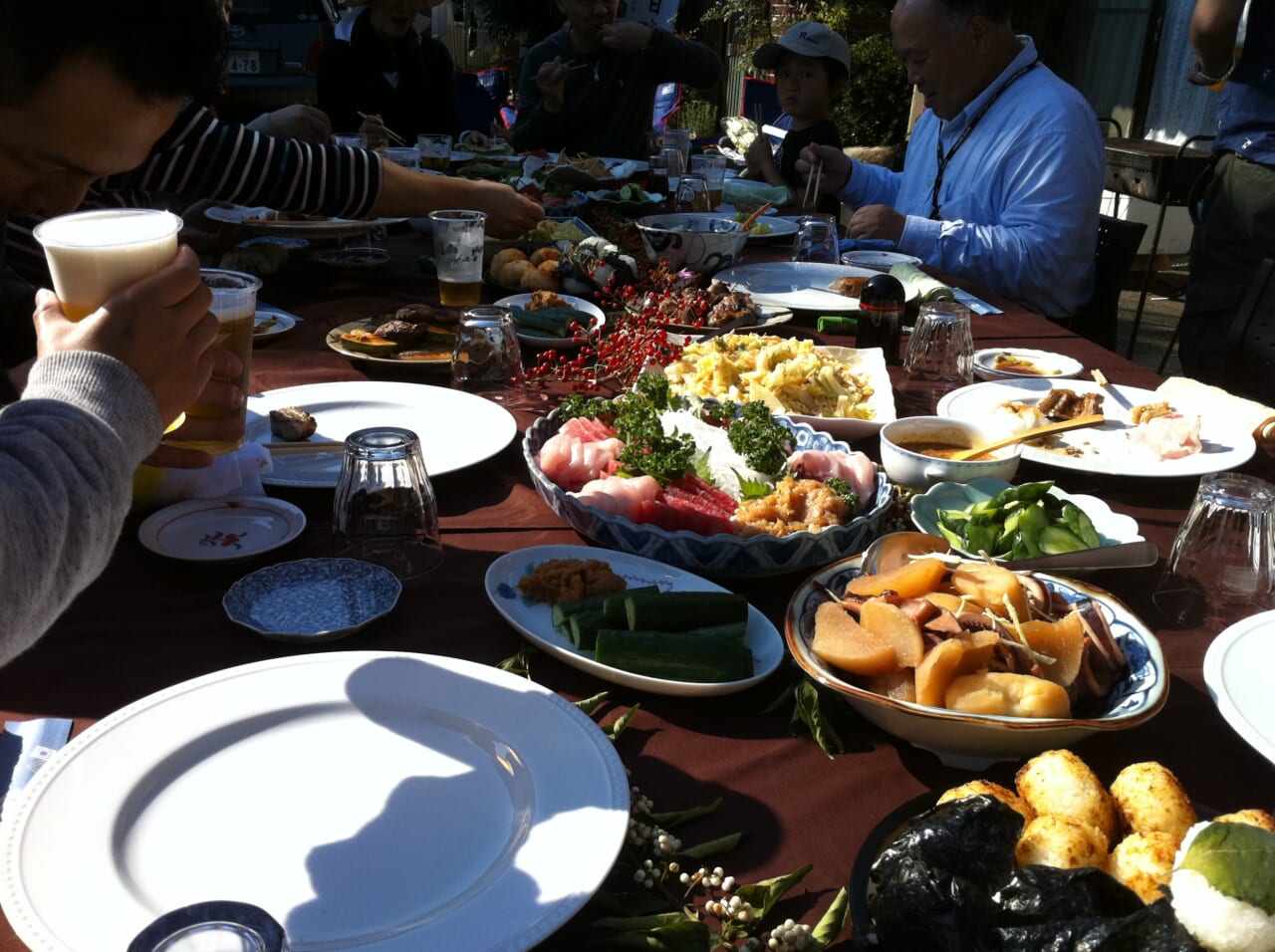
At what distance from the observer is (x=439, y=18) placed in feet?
78.9

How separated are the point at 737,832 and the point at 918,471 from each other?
42.3 inches

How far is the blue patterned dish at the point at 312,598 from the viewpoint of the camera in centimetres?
153

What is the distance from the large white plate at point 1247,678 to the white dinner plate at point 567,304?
177cm

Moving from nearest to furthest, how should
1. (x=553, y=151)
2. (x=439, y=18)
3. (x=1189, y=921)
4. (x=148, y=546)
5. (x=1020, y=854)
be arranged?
1. (x=1189, y=921)
2. (x=1020, y=854)
3. (x=148, y=546)
4. (x=553, y=151)
5. (x=439, y=18)

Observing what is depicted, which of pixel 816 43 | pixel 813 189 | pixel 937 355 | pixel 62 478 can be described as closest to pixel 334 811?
pixel 62 478

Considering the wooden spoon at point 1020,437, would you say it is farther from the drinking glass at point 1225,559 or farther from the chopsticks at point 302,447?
the chopsticks at point 302,447

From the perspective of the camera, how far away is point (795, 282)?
3.93 m

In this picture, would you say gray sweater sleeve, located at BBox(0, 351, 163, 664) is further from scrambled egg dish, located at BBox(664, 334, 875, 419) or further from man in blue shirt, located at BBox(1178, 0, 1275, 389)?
man in blue shirt, located at BBox(1178, 0, 1275, 389)

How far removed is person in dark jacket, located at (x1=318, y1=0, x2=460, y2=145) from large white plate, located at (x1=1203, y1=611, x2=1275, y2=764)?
6963mm

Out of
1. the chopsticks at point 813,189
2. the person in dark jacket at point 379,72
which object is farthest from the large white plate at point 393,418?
the person in dark jacket at point 379,72

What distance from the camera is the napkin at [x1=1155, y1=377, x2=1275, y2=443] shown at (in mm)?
2432

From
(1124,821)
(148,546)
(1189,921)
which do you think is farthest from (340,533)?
(1189,921)

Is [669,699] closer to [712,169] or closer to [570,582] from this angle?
[570,582]

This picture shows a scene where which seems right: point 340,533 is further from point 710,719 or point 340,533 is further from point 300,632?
point 710,719
